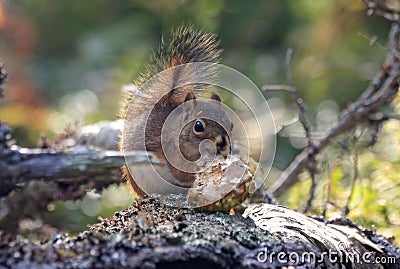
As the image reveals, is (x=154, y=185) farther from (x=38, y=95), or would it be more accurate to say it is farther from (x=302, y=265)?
(x=38, y=95)

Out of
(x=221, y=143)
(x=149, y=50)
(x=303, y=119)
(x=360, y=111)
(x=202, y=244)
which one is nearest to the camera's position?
(x=202, y=244)

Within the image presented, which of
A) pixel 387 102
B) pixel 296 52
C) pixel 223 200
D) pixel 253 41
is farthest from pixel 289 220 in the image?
pixel 253 41

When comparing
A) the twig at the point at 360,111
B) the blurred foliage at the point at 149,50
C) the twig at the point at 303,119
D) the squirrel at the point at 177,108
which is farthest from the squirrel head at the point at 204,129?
the blurred foliage at the point at 149,50

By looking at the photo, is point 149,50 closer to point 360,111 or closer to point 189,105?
point 360,111

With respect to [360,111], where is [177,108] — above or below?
below

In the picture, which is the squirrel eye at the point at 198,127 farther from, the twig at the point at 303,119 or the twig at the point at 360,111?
the twig at the point at 360,111

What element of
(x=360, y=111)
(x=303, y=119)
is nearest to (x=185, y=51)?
(x=303, y=119)

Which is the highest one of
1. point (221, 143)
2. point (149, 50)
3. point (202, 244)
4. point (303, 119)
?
point (149, 50)
